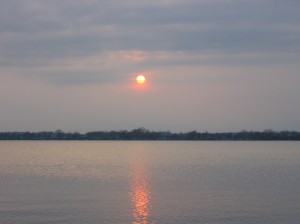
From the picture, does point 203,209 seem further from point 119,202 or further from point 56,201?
point 56,201

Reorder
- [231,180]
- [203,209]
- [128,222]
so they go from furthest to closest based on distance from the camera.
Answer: [231,180], [203,209], [128,222]

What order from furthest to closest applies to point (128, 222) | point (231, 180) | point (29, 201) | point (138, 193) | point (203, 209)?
1. point (231, 180)
2. point (138, 193)
3. point (29, 201)
4. point (203, 209)
5. point (128, 222)

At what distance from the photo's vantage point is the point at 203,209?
32.5 meters

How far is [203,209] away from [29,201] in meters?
12.5

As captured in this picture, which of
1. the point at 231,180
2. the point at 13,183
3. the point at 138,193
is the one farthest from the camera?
the point at 231,180

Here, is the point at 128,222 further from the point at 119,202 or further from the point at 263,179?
the point at 263,179

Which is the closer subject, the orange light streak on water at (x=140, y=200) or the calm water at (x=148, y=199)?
the calm water at (x=148, y=199)

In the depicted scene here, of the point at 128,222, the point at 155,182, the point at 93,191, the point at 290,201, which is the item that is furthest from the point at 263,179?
the point at 128,222

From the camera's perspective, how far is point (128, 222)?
28.5 meters

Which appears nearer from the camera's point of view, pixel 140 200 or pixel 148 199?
pixel 140 200

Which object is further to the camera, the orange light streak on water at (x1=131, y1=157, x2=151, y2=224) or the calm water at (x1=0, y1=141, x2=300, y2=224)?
the orange light streak on water at (x1=131, y1=157, x2=151, y2=224)

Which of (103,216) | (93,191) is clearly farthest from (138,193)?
(103,216)

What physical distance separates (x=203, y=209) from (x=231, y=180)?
Result: 19.7 m

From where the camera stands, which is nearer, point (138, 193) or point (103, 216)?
point (103, 216)
